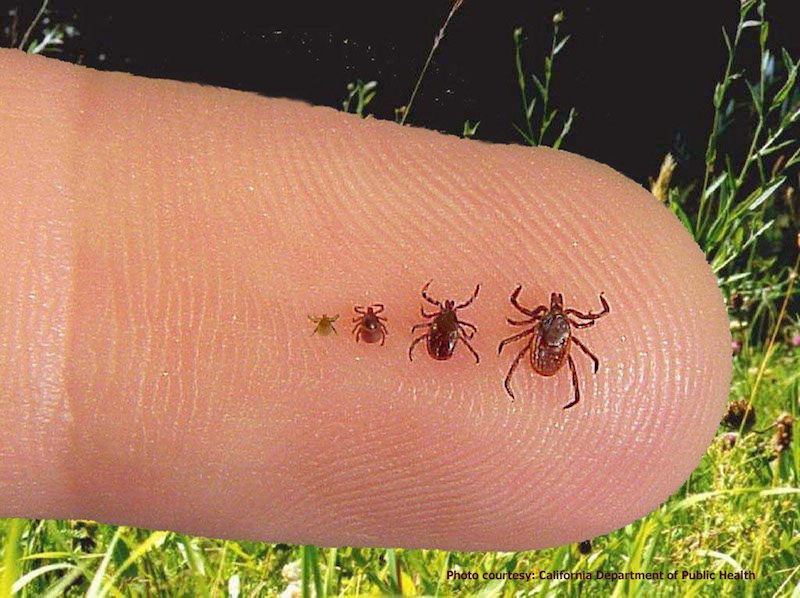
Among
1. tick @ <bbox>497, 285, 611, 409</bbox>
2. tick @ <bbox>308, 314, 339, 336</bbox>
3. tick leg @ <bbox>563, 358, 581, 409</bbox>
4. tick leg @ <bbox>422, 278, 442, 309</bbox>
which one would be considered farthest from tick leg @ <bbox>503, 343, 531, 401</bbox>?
tick @ <bbox>308, 314, 339, 336</bbox>

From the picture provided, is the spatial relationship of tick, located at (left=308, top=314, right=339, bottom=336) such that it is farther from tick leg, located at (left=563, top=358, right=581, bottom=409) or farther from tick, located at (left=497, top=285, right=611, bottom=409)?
tick leg, located at (left=563, top=358, right=581, bottom=409)

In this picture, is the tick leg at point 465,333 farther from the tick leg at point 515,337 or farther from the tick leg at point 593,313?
the tick leg at point 593,313

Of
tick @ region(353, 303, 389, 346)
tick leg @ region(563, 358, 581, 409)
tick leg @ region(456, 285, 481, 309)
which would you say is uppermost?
tick leg @ region(456, 285, 481, 309)

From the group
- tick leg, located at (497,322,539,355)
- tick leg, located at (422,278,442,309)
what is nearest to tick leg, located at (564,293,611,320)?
tick leg, located at (497,322,539,355)

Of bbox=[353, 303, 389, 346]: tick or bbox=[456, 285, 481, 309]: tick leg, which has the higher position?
bbox=[456, 285, 481, 309]: tick leg

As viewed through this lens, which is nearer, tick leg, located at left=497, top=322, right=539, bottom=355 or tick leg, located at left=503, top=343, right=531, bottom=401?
tick leg, located at left=497, top=322, right=539, bottom=355

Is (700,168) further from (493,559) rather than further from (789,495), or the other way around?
(493,559)
